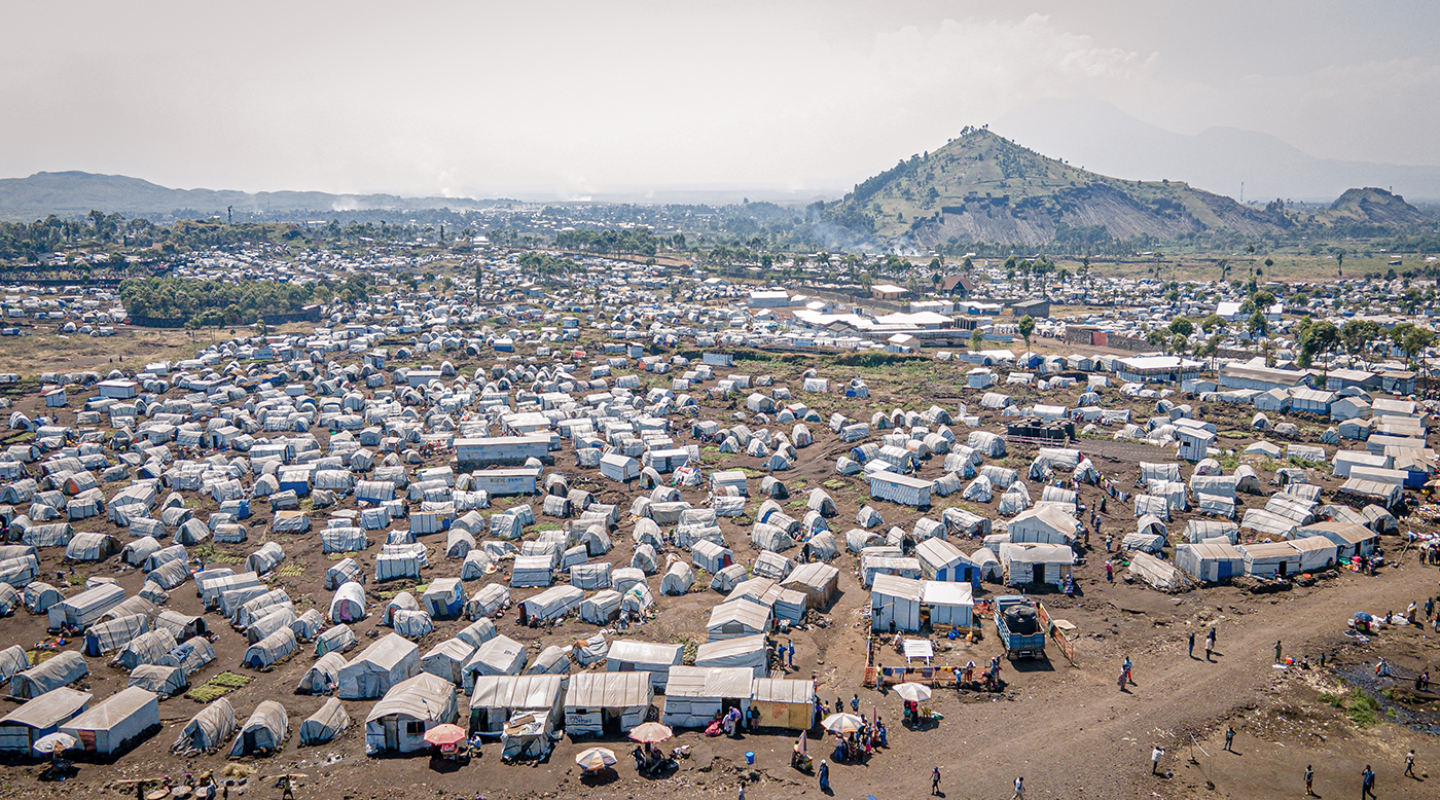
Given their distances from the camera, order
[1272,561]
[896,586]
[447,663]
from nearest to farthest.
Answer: [447,663]
[896,586]
[1272,561]

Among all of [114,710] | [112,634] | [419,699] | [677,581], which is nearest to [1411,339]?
[677,581]

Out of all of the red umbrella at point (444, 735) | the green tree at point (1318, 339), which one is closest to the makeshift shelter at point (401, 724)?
the red umbrella at point (444, 735)

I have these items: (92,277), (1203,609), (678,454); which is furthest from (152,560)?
(92,277)

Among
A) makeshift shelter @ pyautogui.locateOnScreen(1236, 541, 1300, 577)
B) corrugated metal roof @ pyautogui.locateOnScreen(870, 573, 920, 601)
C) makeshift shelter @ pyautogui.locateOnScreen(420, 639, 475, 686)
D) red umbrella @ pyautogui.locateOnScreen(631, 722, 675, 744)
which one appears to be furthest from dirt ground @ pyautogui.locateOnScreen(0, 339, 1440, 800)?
corrugated metal roof @ pyautogui.locateOnScreen(870, 573, 920, 601)

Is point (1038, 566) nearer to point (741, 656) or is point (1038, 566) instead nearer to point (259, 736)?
point (741, 656)

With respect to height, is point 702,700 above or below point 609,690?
below

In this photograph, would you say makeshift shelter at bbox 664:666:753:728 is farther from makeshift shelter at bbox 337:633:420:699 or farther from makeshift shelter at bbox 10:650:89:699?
makeshift shelter at bbox 10:650:89:699

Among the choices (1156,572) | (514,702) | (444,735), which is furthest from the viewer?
(1156,572)
